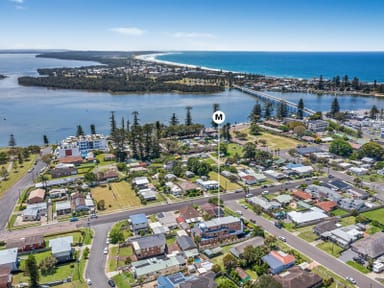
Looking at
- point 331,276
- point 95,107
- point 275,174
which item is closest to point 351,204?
point 275,174

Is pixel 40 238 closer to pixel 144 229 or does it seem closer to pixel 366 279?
pixel 144 229

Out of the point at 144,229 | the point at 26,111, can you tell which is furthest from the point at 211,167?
the point at 26,111

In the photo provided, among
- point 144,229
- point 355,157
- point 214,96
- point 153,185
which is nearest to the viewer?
point 144,229

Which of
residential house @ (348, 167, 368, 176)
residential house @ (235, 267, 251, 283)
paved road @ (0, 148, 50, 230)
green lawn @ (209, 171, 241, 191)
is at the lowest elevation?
paved road @ (0, 148, 50, 230)

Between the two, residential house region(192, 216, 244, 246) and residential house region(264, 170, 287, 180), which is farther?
residential house region(264, 170, 287, 180)

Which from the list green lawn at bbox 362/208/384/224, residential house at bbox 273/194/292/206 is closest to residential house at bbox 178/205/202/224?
residential house at bbox 273/194/292/206

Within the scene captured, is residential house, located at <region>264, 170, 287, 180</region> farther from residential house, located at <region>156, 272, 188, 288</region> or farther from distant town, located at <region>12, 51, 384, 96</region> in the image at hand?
distant town, located at <region>12, 51, 384, 96</region>
